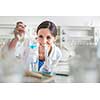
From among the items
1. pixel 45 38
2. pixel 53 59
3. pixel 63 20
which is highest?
pixel 63 20

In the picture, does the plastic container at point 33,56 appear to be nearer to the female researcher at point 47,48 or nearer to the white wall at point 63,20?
the female researcher at point 47,48

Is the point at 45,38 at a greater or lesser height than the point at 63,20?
lesser

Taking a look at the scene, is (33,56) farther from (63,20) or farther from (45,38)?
(63,20)

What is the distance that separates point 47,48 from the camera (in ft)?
5.45

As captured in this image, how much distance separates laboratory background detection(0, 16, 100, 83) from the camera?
1.64m

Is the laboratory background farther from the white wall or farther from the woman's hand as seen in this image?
the woman's hand

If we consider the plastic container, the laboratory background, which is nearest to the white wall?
the laboratory background

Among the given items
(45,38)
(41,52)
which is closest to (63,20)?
(45,38)

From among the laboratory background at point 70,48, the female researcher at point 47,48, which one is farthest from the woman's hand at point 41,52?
the laboratory background at point 70,48

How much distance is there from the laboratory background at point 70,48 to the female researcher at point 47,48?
31mm

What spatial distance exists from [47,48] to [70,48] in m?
0.18
